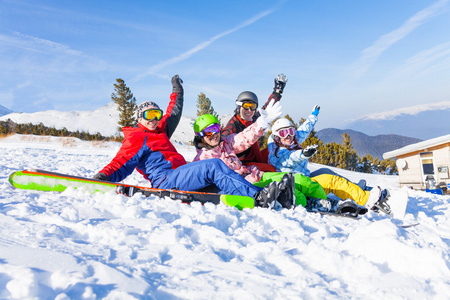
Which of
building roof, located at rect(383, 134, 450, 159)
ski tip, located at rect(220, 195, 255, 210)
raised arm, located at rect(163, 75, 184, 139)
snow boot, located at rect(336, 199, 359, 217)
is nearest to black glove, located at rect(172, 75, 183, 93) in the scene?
raised arm, located at rect(163, 75, 184, 139)

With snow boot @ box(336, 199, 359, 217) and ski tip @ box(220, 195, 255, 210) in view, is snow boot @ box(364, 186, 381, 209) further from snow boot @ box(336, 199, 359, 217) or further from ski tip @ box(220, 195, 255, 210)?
ski tip @ box(220, 195, 255, 210)

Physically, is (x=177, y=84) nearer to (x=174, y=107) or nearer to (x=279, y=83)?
(x=174, y=107)

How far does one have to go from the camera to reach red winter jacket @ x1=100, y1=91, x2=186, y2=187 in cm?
407

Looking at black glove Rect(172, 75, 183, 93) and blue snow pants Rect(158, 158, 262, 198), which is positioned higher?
black glove Rect(172, 75, 183, 93)

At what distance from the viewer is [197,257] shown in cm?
183

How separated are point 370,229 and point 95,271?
1901 mm

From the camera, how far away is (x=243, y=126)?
5727 mm

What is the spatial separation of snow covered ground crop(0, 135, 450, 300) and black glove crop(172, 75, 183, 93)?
3.50m

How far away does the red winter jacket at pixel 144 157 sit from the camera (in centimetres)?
407

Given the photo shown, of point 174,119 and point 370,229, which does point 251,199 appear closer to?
point 370,229

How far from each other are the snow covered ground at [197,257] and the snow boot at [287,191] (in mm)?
560

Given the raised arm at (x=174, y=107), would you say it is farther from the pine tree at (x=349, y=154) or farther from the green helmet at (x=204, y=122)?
the pine tree at (x=349, y=154)

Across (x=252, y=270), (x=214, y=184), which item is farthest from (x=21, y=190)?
(x=252, y=270)

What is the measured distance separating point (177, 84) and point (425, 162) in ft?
43.0
